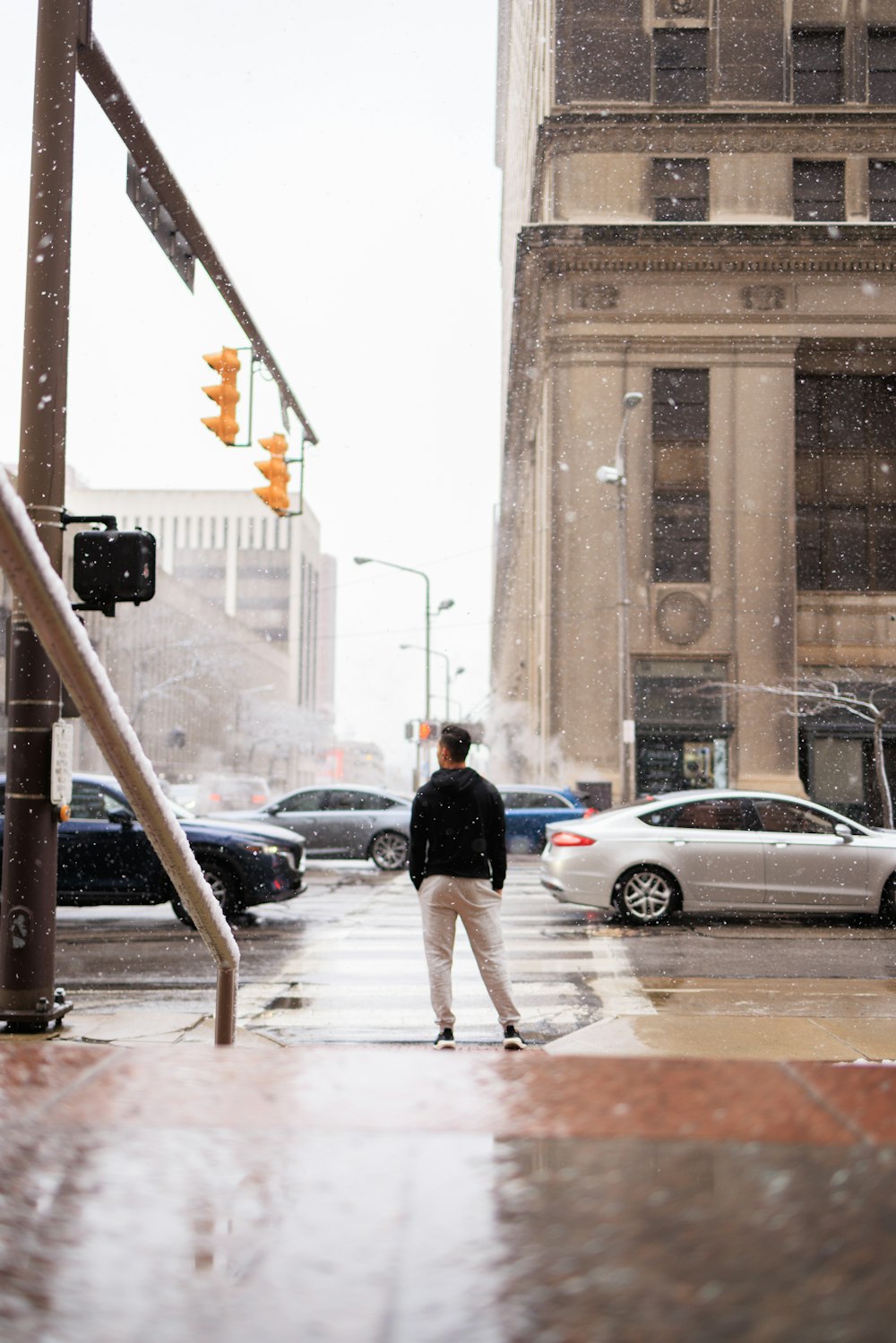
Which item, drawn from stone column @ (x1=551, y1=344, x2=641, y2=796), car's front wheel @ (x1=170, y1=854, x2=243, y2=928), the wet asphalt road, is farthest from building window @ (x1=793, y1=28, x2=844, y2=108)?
car's front wheel @ (x1=170, y1=854, x2=243, y2=928)

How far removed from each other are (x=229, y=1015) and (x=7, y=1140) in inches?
124

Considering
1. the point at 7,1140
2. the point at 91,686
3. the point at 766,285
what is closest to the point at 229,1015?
the point at 91,686

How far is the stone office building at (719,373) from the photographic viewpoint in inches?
1352

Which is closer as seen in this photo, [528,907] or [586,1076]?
[586,1076]

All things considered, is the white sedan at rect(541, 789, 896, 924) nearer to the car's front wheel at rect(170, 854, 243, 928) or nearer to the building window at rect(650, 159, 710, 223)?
the car's front wheel at rect(170, 854, 243, 928)

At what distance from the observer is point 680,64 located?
36.0m

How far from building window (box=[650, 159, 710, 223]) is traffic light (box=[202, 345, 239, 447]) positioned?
27.7 metres

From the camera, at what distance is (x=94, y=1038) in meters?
7.02

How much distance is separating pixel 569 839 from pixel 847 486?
1028 inches

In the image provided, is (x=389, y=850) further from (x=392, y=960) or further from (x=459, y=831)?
(x=459, y=831)

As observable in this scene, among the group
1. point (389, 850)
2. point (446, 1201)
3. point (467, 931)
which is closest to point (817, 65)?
point (389, 850)

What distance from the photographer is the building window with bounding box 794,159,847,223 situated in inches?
1412

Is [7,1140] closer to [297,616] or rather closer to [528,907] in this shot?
[528,907]

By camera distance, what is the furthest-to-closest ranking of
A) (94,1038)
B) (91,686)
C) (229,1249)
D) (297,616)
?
(297,616) < (94,1038) < (91,686) < (229,1249)
